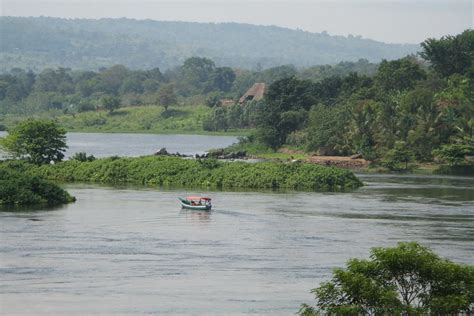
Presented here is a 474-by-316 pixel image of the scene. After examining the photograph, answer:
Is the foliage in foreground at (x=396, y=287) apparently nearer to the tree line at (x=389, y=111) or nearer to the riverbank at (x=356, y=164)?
the riverbank at (x=356, y=164)

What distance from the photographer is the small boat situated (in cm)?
5534

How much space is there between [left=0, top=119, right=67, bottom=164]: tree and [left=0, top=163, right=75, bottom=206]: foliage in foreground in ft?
49.5

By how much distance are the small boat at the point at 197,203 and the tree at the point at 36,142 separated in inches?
749

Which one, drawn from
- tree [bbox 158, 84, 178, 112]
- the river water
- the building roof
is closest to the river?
the river water

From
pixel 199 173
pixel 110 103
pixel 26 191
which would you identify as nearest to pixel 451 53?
pixel 199 173

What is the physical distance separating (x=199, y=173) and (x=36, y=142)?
1115cm

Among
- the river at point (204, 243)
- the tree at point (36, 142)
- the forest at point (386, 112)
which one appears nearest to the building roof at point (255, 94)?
the forest at point (386, 112)

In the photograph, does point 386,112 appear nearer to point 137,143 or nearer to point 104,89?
point 137,143

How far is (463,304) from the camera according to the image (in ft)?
97.9

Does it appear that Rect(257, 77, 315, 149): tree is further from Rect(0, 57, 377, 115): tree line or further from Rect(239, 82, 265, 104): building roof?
Rect(0, 57, 377, 115): tree line

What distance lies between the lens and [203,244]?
149 feet

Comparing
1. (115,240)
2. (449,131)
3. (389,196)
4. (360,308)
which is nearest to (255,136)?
(449,131)

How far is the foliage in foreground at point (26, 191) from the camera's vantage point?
5547cm

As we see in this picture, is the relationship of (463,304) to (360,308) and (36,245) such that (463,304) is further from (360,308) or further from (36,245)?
(36,245)
